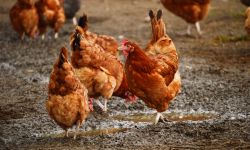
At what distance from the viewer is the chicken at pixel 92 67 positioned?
8.08 m

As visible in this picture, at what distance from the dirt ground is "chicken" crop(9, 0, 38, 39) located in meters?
0.27

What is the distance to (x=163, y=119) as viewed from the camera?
7684 mm

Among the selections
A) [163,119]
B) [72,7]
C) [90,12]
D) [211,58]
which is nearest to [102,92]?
[163,119]

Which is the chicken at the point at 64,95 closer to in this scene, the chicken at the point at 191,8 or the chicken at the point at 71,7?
the chicken at the point at 191,8

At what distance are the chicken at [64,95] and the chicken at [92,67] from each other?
122 cm

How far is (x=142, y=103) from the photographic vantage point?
8.59 m

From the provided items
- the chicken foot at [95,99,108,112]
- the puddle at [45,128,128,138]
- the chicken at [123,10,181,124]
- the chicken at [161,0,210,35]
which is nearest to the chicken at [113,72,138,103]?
the chicken foot at [95,99,108,112]

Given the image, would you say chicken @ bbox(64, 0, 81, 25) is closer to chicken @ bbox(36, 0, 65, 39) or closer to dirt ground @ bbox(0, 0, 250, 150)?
dirt ground @ bbox(0, 0, 250, 150)

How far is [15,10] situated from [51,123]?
5531 millimetres

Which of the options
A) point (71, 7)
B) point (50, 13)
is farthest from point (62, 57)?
point (71, 7)

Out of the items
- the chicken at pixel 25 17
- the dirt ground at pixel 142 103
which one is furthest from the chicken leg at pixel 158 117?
the chicken at pixel 25 17

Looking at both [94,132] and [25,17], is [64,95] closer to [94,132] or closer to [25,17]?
[94,132]

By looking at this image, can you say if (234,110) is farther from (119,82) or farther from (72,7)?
(72,7)

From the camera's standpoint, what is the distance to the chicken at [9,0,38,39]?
12367 mm
